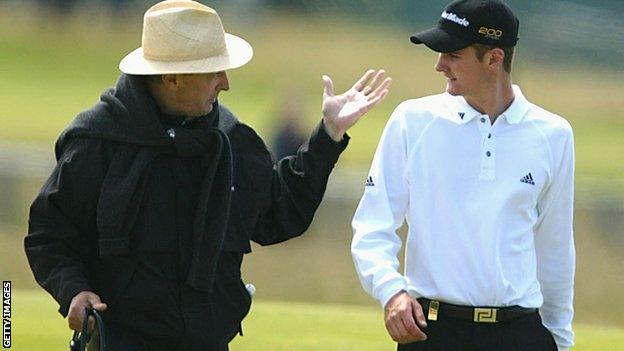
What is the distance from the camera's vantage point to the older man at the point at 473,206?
12.8 feet

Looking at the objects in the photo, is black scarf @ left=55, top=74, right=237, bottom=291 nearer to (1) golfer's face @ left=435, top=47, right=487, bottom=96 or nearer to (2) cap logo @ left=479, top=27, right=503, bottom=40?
(1) golfer's face @ left=435, top=47, right=487, bottom=96

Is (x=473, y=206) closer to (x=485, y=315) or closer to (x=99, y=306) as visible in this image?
(x=485, y=315)

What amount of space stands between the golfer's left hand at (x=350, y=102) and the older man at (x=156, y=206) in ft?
0.95

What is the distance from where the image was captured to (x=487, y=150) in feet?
13.1

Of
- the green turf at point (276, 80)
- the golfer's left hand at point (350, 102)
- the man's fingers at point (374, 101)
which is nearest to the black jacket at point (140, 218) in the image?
the golfer's left hand at point (350, 102)

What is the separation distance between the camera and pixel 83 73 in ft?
42.3

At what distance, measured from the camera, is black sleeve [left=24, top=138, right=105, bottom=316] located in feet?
12.6

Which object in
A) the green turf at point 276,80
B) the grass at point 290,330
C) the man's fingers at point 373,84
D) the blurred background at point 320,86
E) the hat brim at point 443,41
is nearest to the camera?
the hat brim at point 443,41

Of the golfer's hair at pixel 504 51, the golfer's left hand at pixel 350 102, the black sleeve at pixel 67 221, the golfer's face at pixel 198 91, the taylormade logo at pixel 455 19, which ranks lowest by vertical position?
the black sleeve at pixel 67 221

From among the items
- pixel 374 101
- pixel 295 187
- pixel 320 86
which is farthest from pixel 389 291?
pixel 320 86

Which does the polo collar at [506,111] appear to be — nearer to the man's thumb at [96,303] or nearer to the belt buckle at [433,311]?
the belt buckle at [433,311]

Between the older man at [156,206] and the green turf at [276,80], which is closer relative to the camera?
the older man at [156,206]

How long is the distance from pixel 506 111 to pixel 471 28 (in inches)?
9.9

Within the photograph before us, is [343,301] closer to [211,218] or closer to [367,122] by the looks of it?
[367,122]
